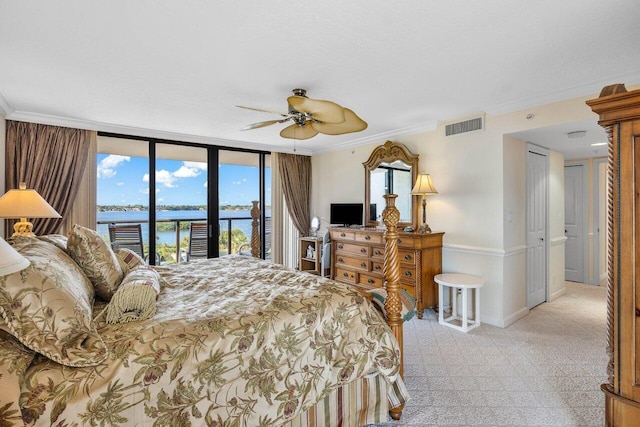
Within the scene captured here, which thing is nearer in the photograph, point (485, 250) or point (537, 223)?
point (485, 250)

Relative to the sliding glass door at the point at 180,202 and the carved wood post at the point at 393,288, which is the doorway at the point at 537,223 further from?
the sliding glass door at the point at 180,202

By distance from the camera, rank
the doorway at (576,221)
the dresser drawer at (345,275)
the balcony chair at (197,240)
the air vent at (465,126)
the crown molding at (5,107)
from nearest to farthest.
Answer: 1. the crown molding at (5,107)
2. the air vent at (465,126)
3. the dresser drawer at (345,275)
4. the balcony chair at (197,240)
5. the doorway at (576,221)

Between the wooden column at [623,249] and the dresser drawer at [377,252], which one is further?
the dresser drawer at [377,252]

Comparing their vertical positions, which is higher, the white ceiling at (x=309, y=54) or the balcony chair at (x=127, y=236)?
the white ceiling at (x=309, y=54)

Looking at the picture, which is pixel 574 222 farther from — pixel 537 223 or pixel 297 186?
pixel 297 186

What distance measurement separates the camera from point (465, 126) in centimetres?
387

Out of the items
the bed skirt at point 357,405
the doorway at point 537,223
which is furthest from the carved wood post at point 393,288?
the doorway at point 537,223

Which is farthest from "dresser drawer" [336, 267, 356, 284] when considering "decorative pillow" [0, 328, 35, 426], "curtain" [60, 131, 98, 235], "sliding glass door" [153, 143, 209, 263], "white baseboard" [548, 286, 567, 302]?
"decorative pillow" [0, 328, 35, 426]

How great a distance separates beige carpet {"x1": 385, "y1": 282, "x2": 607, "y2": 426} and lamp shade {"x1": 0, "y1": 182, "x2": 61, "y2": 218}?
3.55 meters

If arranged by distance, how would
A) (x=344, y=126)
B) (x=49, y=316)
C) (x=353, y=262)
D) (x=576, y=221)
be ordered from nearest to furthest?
(x=49, y=316) → (x=344, y=126) → (x=353, y=262) → (x=576, y=221)

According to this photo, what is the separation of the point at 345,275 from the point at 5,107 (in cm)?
455

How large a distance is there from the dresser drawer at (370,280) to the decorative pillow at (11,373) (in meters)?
3.69

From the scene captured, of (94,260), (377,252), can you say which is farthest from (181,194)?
(94,260)

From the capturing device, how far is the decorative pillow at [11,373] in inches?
40.5
